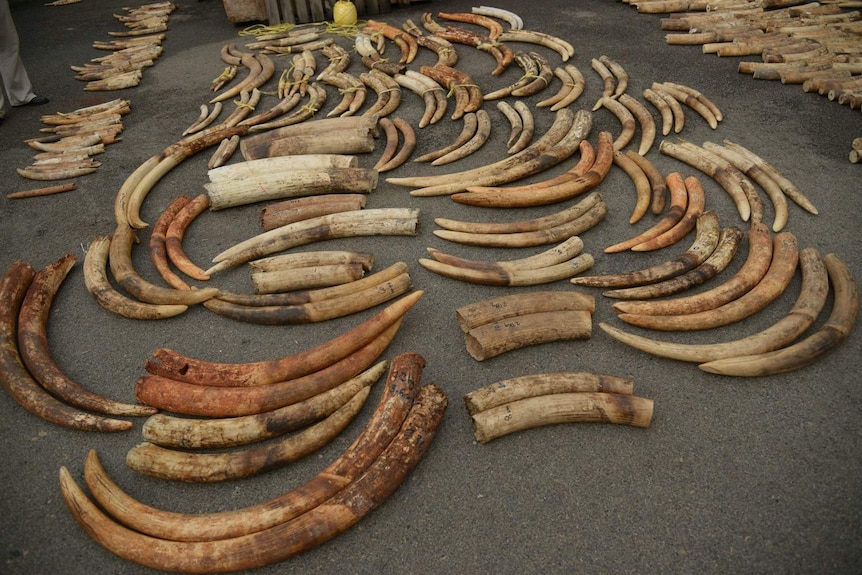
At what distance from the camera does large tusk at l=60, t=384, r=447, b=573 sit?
276 centimetres

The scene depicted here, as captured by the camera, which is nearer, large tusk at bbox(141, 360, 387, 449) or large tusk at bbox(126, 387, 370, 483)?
large tusk at bbox(126, 387, 370, 483)

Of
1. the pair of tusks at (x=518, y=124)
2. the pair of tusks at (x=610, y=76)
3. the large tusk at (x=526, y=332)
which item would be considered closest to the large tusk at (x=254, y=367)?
the large tusk at (x=526, y=332)

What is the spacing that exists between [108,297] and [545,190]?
3.57 meters

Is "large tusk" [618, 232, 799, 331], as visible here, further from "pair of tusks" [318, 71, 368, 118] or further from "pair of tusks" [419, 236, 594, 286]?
"pair of tusks" [318, 71, 368, 118]

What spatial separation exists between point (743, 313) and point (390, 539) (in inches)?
107

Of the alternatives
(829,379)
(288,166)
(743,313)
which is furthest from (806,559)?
(288,166)

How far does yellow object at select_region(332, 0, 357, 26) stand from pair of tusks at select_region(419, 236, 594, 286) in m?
6.77

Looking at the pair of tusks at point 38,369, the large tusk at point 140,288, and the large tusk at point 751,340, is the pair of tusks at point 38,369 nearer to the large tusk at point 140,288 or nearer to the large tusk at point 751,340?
the large tusk at point 140,288

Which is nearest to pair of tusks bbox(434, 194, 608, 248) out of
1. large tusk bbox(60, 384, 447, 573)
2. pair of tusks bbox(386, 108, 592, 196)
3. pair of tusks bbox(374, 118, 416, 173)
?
pair of tusks bbox(386, 108, 592, 196)

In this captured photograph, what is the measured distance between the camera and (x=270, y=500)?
302 centimetres

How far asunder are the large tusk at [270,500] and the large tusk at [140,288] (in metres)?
1.31

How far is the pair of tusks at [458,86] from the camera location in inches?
270

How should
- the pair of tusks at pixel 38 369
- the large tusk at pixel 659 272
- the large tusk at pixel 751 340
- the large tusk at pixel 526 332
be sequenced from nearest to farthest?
1. the pair of tusks at pixel 38 369
2. the large tusk at pixel 751 340
3. the large tusk at pixel 526 332
4. the large tusk at pixel 659 272

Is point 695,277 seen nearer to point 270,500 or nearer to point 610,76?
point 270,500
